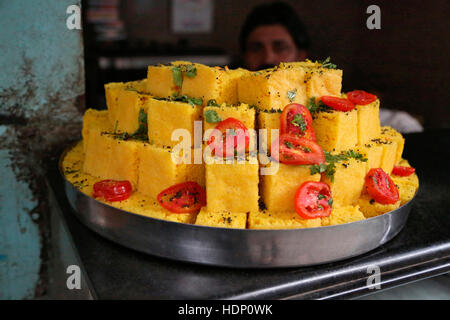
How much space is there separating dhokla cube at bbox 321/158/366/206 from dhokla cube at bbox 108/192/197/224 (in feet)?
1.82

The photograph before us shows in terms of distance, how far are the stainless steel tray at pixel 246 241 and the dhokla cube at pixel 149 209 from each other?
60mm

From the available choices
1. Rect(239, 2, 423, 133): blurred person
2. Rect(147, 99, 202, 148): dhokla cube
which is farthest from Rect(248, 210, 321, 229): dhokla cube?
Rect(239, 2, 423, 133): blurred person

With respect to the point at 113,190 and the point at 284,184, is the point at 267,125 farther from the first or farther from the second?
the point at 113,190

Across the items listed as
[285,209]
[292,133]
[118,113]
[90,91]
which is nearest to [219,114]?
[292,133]

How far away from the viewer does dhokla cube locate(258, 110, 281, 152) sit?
61.4 inches

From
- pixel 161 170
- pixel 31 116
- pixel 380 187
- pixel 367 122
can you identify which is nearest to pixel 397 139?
pixel 367 122

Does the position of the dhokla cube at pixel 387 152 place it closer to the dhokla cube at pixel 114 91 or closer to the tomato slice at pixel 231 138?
the tomato slice at pixel 231 138

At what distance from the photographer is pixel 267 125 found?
157cm

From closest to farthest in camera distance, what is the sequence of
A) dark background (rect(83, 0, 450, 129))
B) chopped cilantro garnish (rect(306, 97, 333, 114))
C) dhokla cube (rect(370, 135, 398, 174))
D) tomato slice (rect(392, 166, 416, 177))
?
chopped cilantro garnish (rect(306, 97, 333, 114)), dhokla cube (rect(370, 135, 398, 174)), tomato slice (rect(392, 166, 416, 177)), dark background (rect(83, 0, 450, 129))

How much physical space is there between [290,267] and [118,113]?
1.06 metres

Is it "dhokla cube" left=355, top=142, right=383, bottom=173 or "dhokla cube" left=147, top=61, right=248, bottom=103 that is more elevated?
"dhokla cube" left=147, top=61, right=248, bottom=103

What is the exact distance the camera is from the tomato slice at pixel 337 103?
165 centimetres

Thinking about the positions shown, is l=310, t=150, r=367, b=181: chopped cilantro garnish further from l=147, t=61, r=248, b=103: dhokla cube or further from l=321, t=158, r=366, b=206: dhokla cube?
l=147, t=61, r=248, b=103: dhokla cube
